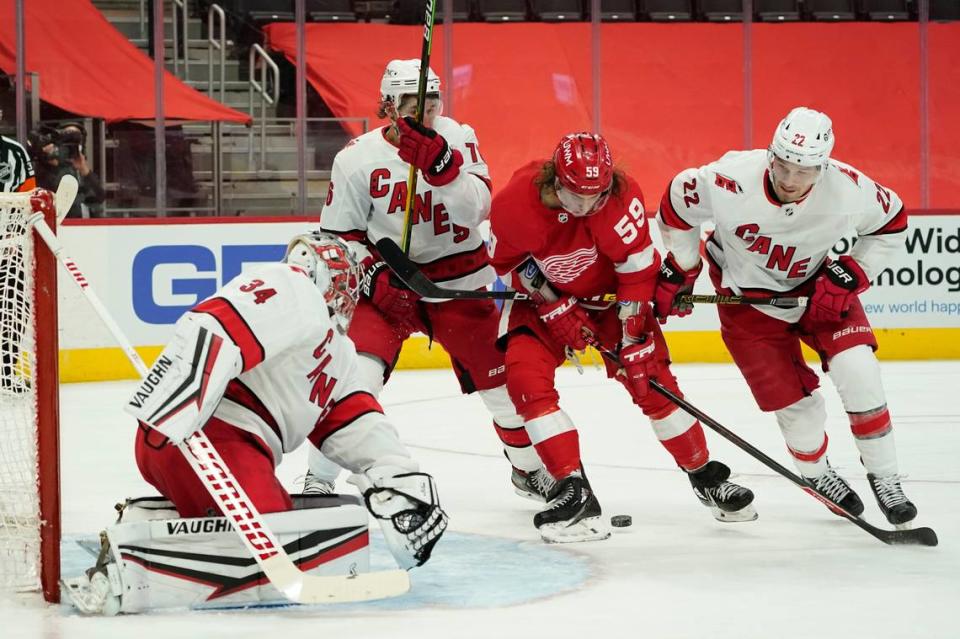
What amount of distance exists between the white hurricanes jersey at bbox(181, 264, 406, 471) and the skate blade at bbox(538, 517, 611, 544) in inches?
24.3

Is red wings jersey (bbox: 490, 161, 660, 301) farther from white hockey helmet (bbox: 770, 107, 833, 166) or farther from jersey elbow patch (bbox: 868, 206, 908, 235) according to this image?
jersey elbow patch (bbox: 868, 206, 908, 235)

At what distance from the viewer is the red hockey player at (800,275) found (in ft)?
11.4

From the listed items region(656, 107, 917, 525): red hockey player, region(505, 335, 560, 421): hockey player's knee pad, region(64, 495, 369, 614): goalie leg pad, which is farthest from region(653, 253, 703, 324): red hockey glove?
region(64, 495, 369, 614): goalie leg pad

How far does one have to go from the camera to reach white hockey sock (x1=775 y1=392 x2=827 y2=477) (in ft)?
12.0

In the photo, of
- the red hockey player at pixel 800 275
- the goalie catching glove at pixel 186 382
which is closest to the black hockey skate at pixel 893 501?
the red hockey player at pixel 800 275

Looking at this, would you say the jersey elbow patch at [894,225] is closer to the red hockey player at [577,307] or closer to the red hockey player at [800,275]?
the red hockey player at [800,275]

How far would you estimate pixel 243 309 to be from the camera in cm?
255

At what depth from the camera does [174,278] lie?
705cm

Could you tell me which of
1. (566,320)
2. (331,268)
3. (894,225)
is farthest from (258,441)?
(894,225)

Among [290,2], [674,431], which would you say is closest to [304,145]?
[290,2]

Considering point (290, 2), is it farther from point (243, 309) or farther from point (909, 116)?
point (243, 309)

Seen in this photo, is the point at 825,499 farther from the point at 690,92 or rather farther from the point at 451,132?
the point at 690,92

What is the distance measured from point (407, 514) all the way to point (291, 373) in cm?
34

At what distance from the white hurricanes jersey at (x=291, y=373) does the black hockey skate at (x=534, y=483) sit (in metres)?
0.96
